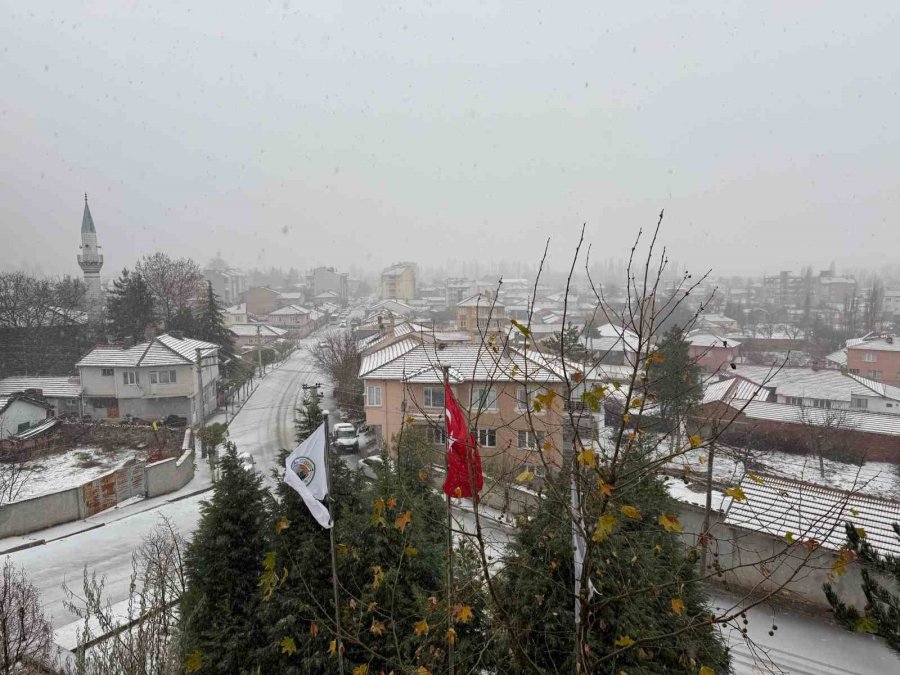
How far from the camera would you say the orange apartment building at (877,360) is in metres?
30.1

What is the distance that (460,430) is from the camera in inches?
164

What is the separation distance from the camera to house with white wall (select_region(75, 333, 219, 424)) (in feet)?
73.9

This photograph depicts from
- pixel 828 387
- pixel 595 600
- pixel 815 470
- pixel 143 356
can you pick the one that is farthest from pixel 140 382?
pixel 828 387

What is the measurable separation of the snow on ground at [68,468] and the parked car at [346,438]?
6673 mm

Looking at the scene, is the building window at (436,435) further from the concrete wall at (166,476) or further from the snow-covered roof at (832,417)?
the snow-covered roof at (832,417)

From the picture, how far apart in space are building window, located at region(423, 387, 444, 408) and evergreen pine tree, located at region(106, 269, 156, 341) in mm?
22021

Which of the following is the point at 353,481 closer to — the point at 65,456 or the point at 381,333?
the point at 65,456

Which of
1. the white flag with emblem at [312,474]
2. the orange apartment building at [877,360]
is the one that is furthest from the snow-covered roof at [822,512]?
the orange apartment building at [877,360]

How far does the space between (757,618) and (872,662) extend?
1.71 meters

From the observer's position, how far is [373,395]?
57.4ft

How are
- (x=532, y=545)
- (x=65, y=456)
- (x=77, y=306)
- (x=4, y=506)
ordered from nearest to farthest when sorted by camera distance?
(x=532, y=545)
(x=4, y=506)
(x=65, y=456)
(x=77, y=306)

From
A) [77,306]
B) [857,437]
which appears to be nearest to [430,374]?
[857,437]

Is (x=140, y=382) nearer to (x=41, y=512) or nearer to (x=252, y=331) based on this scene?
(x=41, y=512)

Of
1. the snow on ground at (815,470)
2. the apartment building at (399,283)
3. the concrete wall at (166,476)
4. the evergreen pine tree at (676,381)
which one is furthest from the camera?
the apartment building at (399,283)
